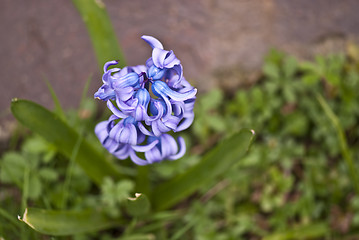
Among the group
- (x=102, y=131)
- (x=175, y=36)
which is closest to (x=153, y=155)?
(x=102, y=131)

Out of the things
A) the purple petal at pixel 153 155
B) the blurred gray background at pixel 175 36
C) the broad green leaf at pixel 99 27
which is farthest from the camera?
the blurred gray background at pixel 175 36

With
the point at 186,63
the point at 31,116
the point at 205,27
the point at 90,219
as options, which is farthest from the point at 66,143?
the point at 205,27

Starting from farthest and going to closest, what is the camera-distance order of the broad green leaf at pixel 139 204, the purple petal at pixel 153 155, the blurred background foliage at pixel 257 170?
1. the blurred background foliage at pixel 257 170
2. the broad green leaf at pixel 139 204
3. the purple petal at pixel 153 155

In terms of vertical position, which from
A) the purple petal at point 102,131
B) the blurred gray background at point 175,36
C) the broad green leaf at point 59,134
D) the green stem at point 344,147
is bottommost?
the purple petal at point 102,131

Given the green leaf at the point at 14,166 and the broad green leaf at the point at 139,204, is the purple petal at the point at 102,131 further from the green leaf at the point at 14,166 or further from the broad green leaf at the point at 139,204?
the green leaf at the point at 14,166

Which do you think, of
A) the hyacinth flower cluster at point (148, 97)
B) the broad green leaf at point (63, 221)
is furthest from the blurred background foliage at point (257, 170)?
the hyacinth flower cluster at point (148, 97)

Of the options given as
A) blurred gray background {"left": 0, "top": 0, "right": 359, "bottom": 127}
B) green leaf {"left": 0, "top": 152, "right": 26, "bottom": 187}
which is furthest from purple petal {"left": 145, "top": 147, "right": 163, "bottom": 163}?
blurred gray background {"left": 0, "top": 0, "right": 359, "bottom": 127}
